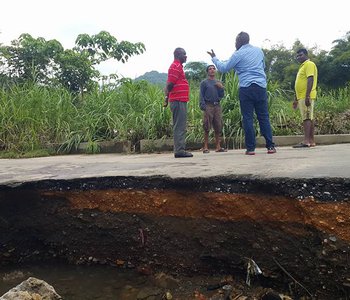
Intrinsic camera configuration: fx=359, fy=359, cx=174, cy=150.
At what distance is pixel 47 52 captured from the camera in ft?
28.6

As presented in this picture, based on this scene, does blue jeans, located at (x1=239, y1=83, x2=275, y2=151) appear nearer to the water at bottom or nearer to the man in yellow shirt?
the man in yellow shirt

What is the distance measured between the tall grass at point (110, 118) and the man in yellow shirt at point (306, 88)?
1.32m

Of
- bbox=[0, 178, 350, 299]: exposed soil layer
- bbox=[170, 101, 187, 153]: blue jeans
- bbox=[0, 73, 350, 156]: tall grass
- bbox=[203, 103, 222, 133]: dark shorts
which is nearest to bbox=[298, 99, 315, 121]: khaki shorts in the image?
bbox=[203, 103, 222, 133]: dark shorts

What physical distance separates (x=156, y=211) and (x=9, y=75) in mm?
7195

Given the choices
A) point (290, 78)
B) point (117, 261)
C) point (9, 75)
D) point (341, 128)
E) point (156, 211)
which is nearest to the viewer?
point (156, 211)

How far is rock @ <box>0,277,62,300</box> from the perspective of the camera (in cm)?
196

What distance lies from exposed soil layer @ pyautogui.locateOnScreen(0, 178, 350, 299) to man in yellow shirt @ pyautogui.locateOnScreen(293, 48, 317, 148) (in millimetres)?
2711

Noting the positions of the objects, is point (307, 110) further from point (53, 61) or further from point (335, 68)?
point (335, 68)

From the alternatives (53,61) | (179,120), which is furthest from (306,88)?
(53,61)

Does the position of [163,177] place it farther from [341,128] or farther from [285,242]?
[341,128]

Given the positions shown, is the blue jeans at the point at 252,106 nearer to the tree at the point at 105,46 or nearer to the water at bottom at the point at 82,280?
the water at bottom at the point at 82,280

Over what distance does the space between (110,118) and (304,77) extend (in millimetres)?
3513

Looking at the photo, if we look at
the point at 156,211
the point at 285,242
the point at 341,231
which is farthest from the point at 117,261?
the point at 341,231

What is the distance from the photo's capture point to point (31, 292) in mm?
2061
